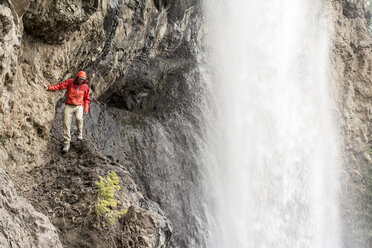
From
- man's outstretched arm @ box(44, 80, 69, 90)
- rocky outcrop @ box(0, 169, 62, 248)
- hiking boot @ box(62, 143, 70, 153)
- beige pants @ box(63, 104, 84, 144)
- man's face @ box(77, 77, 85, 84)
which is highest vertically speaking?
man's face @ box(77, 77, 85, 84)

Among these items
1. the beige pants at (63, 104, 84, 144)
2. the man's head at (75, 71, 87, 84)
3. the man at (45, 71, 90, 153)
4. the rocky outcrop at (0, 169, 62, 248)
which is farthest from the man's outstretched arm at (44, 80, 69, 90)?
the rocky outcrop at (0, 169, 62, 248)

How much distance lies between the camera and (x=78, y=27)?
710cm

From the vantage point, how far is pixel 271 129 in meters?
13.9

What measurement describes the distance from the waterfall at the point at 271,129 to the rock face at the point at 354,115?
663mm

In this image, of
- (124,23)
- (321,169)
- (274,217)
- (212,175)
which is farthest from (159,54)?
(321,169)

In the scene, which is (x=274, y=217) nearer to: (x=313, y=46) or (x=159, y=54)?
(x=159, y=54)

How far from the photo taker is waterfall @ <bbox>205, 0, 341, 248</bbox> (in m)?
11.4

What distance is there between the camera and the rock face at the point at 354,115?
16875mm

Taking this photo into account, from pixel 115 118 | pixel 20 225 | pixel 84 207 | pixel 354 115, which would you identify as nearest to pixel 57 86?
pixel 84 207

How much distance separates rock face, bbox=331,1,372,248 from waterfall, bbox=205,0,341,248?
2.17 feet

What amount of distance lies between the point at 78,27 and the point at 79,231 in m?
3.86

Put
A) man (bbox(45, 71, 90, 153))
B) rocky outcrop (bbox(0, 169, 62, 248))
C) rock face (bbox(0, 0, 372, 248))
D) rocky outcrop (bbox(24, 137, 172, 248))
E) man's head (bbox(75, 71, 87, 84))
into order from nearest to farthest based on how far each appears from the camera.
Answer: rocky outcrop (bbox(0, 169, 62, 248)), rocky outcrop (bbox(24, 137, 172, 248)), rock face (bbox(0, 0, 372, 248)), man's head (bbox(75, 71, 87, 84)), man (bbox(45, 71, 90, 153))

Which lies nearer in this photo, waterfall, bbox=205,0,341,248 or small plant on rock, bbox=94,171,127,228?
small plant on rock, bbox=94,171,127,228

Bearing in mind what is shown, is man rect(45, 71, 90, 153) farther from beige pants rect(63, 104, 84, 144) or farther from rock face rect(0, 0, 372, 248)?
rock face rect(0, 0, 372, 248)
